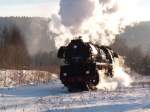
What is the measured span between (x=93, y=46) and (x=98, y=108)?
44.5 ft

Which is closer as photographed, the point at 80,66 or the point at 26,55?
the point at 80,66

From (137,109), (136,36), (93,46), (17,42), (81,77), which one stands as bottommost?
(137,109)

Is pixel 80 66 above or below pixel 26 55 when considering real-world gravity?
below

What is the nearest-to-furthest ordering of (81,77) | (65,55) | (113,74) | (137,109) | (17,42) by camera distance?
(137,109), (81,77), (65,55), (113,74), (17,42)

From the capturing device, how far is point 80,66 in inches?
1283

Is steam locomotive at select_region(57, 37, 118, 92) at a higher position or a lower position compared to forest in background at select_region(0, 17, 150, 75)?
lower

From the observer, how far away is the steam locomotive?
31.9 m

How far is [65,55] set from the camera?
112 feet

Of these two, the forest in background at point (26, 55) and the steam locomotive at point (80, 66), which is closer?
the steam locomotive at point (80, 66)

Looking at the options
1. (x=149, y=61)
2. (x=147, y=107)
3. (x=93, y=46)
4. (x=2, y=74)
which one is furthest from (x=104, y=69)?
(x=149, y=61)

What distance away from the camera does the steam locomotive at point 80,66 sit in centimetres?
3194

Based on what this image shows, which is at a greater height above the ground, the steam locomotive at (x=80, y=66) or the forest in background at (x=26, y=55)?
the forest in background at (x=26, y=55)

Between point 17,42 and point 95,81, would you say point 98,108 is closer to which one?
point 95,81

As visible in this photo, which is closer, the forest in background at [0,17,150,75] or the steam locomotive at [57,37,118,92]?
the steam locomotive at [57,37,118,92]
